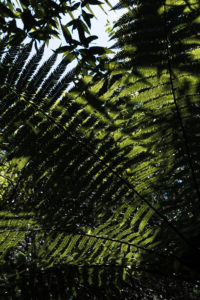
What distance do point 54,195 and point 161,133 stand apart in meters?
0.62

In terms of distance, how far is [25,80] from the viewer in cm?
109

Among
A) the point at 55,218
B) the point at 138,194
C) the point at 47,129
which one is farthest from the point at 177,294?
the point at 47,129

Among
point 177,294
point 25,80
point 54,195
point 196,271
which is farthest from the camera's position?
point 54,195

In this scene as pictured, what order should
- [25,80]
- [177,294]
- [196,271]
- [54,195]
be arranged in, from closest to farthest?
1. [196,271]
2. [177,294]
3. [25,80]
4. [54,195]

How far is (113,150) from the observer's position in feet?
3.70

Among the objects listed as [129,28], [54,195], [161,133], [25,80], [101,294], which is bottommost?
[101,294]

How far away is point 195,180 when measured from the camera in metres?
1.00

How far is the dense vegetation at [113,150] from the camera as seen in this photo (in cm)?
94

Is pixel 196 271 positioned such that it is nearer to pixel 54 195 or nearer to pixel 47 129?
pixel 54 195

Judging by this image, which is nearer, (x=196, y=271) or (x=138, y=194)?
(x=196, y=271)

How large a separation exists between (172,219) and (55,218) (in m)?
0.57

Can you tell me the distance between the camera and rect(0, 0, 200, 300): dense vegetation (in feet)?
3.08

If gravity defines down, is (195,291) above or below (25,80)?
below

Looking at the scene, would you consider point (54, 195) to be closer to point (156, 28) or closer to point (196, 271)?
point (196, 271)
